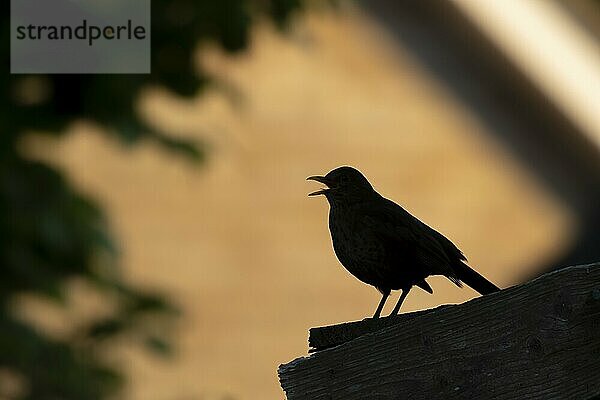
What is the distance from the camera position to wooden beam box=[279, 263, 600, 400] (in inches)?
38.7

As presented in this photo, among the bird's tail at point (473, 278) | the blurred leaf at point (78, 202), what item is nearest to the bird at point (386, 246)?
the bird's tail at point (473, 278)

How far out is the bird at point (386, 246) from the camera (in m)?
1.12

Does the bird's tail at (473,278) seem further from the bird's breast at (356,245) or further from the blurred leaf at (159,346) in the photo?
the blurred leaf at (159,346)

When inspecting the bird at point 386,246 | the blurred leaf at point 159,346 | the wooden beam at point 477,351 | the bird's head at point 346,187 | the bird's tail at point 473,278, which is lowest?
the wooden beam at point 477,351

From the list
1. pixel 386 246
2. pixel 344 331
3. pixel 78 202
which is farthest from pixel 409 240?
pixel 78 202

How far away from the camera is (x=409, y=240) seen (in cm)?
113

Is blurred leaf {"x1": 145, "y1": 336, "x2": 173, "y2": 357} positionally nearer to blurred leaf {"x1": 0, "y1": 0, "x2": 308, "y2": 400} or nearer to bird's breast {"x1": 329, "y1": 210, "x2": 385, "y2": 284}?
blurred leaf {"x1": 0, "y1": 0, "x2": 308, "y2": 400}

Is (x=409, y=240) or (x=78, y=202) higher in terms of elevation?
(x=78, y=202)


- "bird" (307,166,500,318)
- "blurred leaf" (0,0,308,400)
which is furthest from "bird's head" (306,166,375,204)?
"blurred leaf" (0,0,308,400)

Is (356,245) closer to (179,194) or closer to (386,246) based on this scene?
(386,246)

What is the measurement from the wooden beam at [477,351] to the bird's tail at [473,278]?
2.0 inches

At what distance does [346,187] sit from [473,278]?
0.15 metres

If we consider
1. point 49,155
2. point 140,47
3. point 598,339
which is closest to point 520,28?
point 598,339

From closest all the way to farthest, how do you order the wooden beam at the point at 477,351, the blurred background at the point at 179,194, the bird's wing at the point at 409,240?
the wooden beam at the point at 477,351 < the bird's wing at the point at 409,240 < the blurred background at the point at 179,194
